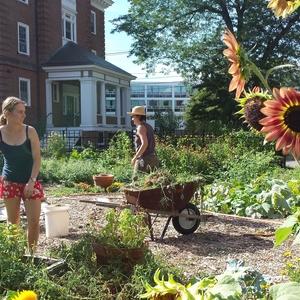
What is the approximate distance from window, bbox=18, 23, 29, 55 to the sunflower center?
82.3 ft

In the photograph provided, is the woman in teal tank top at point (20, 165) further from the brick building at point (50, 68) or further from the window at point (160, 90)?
the window at point (160, 90)

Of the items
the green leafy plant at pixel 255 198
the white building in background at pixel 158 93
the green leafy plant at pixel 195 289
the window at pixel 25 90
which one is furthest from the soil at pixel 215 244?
the white building in background at pixel 158 93

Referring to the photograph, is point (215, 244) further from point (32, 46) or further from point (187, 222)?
point (32, 46)

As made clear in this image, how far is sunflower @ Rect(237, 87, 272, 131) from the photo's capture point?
1.25 metres

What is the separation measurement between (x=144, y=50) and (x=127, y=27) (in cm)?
164

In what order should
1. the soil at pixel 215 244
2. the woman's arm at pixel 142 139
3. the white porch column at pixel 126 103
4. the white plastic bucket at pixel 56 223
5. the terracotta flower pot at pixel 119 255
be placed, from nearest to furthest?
the terracotta flower pot at pixel 119 255 → the soil at pixel 215 244 → the white plastic bucket at pixel 56 223 → the woman's arm at pixel 142 139 → the white porch column at pixel 126 103

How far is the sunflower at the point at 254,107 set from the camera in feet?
4.11

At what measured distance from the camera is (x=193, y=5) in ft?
85.4

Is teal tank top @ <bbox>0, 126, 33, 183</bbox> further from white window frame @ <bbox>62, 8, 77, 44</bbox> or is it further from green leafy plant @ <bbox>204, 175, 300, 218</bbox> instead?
white window frame @ <bbox>62, 8, 77, 44</bbox>

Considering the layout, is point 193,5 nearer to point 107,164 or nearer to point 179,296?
point 107,164

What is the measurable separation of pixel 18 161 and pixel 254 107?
136 inches

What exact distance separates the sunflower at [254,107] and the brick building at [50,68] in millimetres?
22984

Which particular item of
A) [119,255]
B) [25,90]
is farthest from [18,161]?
[25,90]

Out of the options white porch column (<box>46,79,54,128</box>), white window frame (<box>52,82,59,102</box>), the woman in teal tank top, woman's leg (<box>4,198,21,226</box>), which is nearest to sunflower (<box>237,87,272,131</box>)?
the woman in teal tank top
